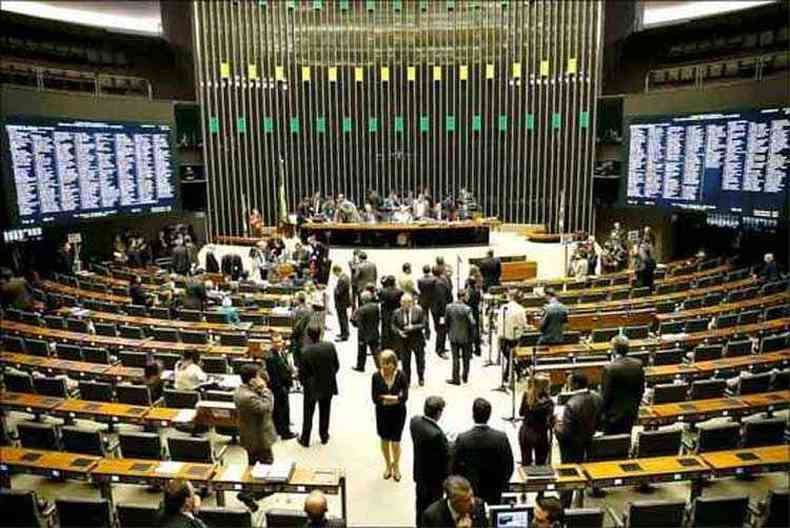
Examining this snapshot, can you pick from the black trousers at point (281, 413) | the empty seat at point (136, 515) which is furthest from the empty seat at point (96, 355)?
the empty seat at point (136, 515)

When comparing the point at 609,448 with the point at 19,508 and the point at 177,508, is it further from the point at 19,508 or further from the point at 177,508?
the point at 19,508

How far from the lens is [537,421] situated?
17.4 ft

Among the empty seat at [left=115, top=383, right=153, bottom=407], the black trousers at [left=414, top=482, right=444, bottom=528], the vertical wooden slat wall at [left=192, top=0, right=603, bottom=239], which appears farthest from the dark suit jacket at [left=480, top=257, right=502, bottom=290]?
the vertical wooden slat wall at [left=192, top=0, right=603, bottom=239]

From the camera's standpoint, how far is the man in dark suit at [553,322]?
→ 26.4 feet

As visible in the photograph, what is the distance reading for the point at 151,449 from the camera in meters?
5.59

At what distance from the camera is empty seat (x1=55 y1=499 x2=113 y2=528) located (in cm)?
447

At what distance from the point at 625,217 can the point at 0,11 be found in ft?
56.1

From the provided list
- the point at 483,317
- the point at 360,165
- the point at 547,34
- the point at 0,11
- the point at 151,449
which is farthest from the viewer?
the point at 360,165

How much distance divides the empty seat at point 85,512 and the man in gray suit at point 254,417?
121cm

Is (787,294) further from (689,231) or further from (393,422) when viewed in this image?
(393,422)

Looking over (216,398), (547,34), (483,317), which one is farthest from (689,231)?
(216,398)

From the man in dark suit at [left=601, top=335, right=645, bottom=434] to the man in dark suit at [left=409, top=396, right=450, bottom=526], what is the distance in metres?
1.91

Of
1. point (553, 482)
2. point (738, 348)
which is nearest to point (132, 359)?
point (553, 482)

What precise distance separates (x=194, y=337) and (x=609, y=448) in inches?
235
